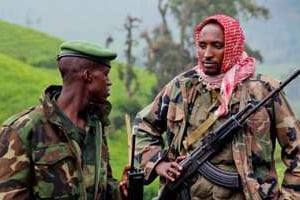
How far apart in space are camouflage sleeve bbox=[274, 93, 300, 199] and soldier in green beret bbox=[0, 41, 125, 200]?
1024 mm

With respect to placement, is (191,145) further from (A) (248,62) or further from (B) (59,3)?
(B) (59,3)

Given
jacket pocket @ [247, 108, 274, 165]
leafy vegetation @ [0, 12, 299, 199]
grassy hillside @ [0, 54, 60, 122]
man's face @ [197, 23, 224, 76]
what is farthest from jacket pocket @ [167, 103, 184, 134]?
grassy hillside @ [0, 54, 60, 122]

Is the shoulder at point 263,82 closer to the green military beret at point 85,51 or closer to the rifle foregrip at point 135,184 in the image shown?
the rifle foregrip at point 135,184

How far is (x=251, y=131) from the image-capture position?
3.97 m

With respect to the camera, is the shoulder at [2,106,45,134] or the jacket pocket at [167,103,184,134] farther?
the jacket pocket at [167,103,184,134]

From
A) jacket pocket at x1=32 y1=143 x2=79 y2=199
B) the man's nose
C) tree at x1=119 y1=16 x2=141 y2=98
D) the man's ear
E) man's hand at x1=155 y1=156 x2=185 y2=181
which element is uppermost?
tree at x1=119 y1=16 x2=141 y2=98

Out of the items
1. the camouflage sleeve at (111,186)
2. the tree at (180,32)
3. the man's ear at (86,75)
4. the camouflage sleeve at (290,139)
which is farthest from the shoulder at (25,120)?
the tree at (180,32)

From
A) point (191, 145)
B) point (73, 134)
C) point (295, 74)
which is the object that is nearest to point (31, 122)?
point (73, 134)

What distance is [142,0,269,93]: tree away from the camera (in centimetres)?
2656

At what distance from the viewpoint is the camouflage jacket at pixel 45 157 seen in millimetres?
3229

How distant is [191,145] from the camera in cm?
407

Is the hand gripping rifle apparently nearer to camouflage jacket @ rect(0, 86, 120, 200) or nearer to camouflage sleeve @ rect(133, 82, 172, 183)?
camouflage sleeve @ rect(133, 82, 172, 183)

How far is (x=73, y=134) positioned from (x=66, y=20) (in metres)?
90.7

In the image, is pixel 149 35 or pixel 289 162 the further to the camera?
pixel 149 35
